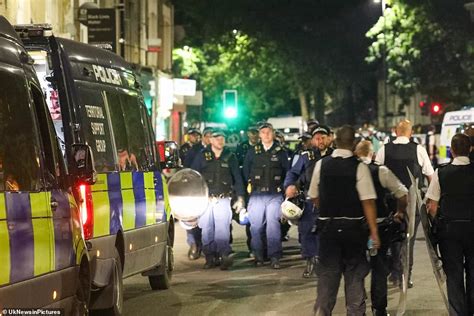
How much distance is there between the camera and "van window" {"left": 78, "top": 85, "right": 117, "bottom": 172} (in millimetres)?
9477

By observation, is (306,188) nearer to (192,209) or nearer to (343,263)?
(192,209)

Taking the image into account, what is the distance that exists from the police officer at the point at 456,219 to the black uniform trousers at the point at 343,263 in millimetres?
886

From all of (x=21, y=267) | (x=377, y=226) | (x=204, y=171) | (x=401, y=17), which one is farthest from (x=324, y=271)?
(x=401, y=17)

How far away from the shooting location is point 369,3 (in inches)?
2068

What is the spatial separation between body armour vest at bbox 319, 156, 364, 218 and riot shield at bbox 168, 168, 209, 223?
17.3 feet

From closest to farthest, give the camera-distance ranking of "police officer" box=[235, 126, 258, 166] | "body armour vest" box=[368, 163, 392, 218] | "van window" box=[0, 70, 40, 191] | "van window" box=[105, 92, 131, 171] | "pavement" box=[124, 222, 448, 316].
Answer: "van window" box=[0, 70, 40, 191] < "body armour vest" box=[368, 163, 392, 218] < "van window" box=[105, 92, 131, 171] < "pavement" box=[124, 222, 448, 316] < "police officer" box=[235, 126, 258, 166]

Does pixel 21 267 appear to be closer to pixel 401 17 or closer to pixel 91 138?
pixel 91 138

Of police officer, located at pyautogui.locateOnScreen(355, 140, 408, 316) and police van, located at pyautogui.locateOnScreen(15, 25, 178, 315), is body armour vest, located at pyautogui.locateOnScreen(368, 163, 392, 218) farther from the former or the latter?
police van, located at pyautogui.locateOnScreen(15, 25, 178, 315)

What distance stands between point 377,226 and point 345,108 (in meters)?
68.6

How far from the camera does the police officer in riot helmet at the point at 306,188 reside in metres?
13.1

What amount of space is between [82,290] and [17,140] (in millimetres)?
1660

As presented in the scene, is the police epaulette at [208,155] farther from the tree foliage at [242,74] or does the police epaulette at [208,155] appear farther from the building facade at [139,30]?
the tree foliage at [242,74]

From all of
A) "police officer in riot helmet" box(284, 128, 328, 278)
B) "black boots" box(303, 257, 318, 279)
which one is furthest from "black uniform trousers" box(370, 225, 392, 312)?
"black boots" box(303, 257, 318, 279)

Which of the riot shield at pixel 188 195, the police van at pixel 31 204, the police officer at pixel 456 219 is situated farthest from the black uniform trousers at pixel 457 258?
the riot shield at pixel 188 195
